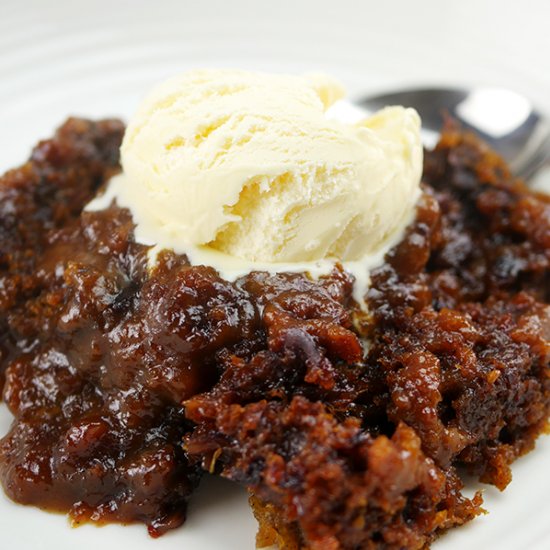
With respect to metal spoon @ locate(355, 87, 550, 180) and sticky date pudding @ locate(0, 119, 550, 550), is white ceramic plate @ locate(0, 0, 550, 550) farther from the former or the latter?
sticky date pudding @ locate(0, 119, 550, 550)

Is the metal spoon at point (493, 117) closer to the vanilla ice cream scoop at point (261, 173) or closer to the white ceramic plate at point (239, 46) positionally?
the white ceramic plate at point (239, 46)

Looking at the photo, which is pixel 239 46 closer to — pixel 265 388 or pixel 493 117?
pixel 493 117

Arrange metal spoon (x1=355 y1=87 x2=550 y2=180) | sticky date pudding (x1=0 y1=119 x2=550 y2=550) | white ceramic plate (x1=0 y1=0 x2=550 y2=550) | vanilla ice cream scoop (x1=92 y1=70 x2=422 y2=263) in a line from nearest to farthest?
1. sticky date pudding (x1=0 y1=119 x2=550 y2=550)
2. vanilla ice cream scoop (x1=92 y1=70 x2=422 y2=263)
3. metal spoon (x1=355 y1=87 x2=550 y2=180)
4. white ceramic plate (x1=0 y1=0 x2=550 y2=550)

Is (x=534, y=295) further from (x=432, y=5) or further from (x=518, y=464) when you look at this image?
(x=432, y=5)

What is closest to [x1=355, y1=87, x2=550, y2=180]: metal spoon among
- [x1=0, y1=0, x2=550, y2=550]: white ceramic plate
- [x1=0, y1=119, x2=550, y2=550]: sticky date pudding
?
[x1=0, y1=0, x2=550, y2=550]: white ceramic plate

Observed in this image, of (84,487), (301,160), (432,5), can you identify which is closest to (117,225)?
(301,160)

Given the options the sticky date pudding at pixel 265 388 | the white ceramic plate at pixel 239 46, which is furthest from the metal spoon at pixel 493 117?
the sticky date pudding at pixel 265 388
